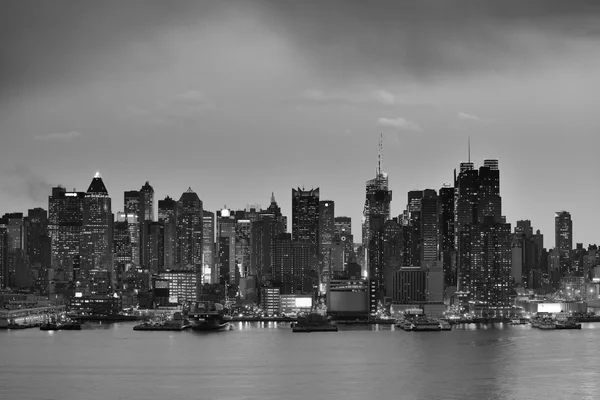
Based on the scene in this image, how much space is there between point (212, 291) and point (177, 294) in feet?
14.1

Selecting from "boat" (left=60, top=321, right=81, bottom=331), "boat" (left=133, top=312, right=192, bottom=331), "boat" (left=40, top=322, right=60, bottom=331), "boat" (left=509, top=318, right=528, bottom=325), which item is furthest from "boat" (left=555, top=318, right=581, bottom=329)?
"boat" (left=40, top=322, right=60, bottom=331)

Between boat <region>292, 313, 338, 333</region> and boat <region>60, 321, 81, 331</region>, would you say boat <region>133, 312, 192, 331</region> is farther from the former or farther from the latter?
boat <region>292, 313, 338, 333</region>

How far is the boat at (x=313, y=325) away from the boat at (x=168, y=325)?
366 inches

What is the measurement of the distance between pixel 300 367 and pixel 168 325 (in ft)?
134

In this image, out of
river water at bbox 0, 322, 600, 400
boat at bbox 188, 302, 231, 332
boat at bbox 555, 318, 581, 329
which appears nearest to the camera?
river water at bbox 0, 322, 600, 400

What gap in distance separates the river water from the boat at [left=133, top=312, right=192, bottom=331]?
12222mm

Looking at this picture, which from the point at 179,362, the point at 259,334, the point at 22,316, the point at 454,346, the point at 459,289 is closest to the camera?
the point at 179,362

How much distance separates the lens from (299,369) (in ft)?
158

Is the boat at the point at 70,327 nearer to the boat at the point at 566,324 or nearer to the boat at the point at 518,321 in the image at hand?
the boat at the point at 566,324

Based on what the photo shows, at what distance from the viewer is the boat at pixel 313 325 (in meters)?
84.9

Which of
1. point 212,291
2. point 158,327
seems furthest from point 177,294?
point 158,327

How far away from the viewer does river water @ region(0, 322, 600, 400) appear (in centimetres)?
4016

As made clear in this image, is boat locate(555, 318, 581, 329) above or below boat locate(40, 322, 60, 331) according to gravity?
below

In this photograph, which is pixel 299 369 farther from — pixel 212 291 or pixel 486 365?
pixel 212 291
